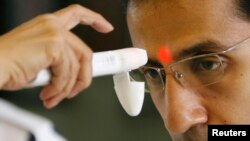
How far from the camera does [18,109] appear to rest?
2.50ft

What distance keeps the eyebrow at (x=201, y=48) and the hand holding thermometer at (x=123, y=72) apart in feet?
0.30

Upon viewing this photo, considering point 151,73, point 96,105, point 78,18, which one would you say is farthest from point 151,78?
point 78,18

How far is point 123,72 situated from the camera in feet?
2.31

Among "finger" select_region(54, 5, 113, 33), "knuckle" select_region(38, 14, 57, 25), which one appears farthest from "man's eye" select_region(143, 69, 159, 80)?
"knuckle" select_region(38, 14, 57, 25)

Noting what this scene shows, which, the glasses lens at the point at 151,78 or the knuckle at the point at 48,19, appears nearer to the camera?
the knuckle at the point at 48,19

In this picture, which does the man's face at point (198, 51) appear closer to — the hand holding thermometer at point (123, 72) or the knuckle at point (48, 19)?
the hand holding thermometer at point (123, 72)

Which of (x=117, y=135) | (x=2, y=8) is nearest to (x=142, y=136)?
(x=117, y=135)

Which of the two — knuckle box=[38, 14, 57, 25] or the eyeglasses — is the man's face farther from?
knuckle box=[38, 14, 57, 25]

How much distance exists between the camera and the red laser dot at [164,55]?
0.79 metres

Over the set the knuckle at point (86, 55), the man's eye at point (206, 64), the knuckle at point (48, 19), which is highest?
the knuckle at point (48, 19)

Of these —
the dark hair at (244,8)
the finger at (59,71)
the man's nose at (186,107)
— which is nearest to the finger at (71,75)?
the finger at (59,71)

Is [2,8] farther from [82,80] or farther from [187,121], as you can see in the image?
[187,121]

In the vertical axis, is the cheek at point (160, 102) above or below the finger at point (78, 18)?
below

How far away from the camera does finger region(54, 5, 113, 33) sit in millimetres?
620
